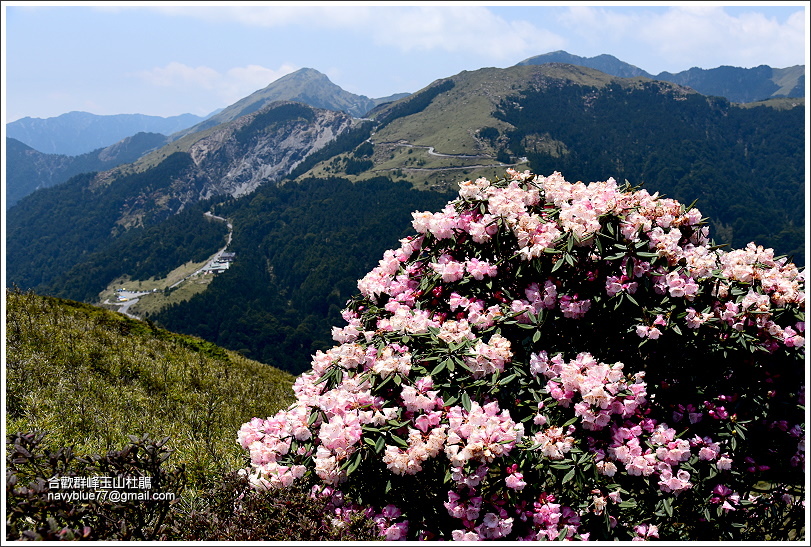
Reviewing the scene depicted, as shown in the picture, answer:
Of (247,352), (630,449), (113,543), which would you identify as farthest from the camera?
(247,352)

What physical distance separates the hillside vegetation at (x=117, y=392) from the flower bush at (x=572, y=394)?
3.26 metres

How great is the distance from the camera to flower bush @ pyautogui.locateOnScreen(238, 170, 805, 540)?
14.1 ft

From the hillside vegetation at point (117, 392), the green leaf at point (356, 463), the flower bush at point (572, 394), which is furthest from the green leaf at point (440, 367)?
the hillside vegetation at point (117, 392)

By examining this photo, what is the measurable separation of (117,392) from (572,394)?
9973 mm

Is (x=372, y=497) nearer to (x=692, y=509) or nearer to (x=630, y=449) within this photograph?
(x=630, y=449)

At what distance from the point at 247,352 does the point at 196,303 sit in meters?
26.7

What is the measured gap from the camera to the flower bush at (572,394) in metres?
4.30

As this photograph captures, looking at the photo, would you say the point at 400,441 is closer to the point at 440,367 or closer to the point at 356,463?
the point at 356,463

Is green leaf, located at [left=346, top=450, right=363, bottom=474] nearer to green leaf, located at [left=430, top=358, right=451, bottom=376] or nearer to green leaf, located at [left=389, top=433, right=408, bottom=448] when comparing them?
green leaf, located at [left=389, top=433, right=408, bottom=448]

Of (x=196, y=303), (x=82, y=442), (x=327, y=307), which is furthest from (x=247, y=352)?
(x=82, y=442)

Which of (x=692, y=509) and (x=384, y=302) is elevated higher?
(x=384, y=302)

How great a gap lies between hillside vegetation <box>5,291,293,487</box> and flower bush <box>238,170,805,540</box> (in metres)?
3.26

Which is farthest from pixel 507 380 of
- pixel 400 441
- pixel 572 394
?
pixel 400 441

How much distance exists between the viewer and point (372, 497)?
4777mm
